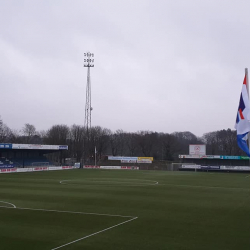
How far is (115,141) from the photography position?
5118 inches

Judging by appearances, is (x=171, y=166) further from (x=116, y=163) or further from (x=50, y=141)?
(x=50, y=141)

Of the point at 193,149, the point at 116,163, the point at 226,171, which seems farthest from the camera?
the point at 116,163

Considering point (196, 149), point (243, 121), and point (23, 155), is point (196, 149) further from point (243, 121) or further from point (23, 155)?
point (243, 121)

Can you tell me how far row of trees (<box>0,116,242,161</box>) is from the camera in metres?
113

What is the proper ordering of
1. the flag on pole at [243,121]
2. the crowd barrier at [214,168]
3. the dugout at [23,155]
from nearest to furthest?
1. the flag on pole at [243,121]
2. the dugout at [23,155]
3. the crowd barrier at [214,168]

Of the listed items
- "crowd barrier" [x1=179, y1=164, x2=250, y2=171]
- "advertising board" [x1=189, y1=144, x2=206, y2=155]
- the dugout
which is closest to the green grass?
the dugout

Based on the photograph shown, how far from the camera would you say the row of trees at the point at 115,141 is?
370 ft

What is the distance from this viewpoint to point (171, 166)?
79.3 metres

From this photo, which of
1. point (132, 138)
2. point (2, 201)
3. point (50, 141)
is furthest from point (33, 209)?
point (132, 138)

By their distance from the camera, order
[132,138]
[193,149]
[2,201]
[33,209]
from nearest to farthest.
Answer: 1. [33,209]
2. [2,201]
3. [193,149]
4. [132,138]

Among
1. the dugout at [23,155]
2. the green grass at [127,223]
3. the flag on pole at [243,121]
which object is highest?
the flag on pole at [243,121]

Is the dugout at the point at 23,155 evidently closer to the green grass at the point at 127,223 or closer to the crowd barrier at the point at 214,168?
the crowd barrier at the point at 214,168

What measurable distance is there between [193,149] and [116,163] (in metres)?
28.4

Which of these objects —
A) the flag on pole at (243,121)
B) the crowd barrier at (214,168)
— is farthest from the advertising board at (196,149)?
the flag on pole at (243,121)
